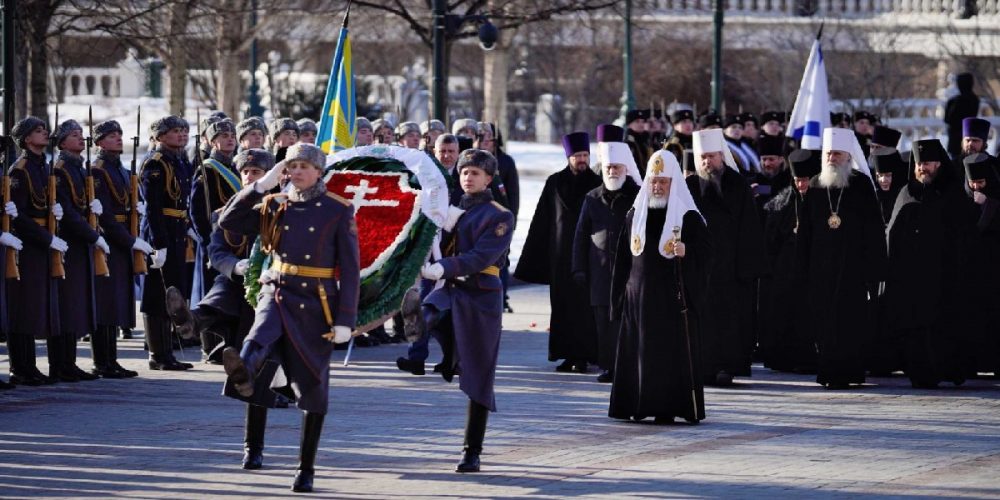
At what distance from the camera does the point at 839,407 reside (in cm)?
1532

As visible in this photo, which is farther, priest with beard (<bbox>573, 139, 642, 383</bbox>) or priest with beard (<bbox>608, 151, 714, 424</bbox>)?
priest with beard (<bbox>573, 139, 642, 383</bbox>)

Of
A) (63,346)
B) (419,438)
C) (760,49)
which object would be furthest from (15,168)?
(760,49)

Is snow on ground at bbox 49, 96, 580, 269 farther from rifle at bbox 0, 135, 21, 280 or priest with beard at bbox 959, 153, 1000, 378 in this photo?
rifle at bbox 0, 135, 21, 280

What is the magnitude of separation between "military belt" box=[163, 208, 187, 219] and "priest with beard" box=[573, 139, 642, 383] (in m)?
3.04

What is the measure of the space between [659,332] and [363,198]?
8.08 ft

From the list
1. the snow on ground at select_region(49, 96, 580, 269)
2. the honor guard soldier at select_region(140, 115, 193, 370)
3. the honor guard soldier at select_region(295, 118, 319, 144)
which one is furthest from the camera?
the snow on ground at select_region(49, 96, 580, 269)

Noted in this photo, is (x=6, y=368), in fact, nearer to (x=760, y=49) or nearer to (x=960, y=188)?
(x=960, y=188)

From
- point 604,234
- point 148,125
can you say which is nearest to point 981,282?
point 604,234

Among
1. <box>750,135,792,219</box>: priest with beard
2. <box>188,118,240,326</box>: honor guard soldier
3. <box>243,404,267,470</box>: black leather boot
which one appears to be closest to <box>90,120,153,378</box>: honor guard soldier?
<box>188,118,240,326</box>: honor guard soldier

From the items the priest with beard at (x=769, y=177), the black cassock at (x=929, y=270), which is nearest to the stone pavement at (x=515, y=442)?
the black cassock at (x=929, y=270)

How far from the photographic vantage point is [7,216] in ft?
51.1

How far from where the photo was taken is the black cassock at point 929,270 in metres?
16.8

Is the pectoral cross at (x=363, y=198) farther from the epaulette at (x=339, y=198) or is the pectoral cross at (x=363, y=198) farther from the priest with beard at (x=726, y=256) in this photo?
the priest with beard at (x=726, y=256)

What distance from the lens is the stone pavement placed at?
11.7m
